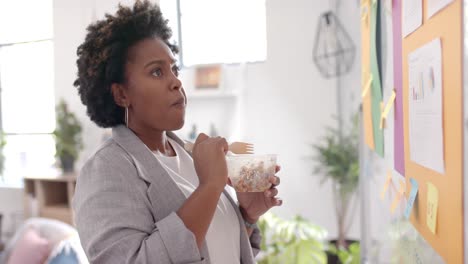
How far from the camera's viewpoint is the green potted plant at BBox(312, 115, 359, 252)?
2824 mm

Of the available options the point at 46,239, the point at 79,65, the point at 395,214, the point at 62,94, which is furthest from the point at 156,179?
the point at 62,94

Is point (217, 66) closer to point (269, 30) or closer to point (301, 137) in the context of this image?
point (269, 30)

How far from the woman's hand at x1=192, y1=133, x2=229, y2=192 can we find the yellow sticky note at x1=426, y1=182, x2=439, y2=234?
1.11 ft

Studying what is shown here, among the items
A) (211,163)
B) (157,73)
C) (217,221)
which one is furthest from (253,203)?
(157,73)

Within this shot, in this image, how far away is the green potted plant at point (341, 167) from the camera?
282 centimetres

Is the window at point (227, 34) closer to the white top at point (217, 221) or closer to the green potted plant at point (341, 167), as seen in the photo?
the green potted plant at point (341, 167)

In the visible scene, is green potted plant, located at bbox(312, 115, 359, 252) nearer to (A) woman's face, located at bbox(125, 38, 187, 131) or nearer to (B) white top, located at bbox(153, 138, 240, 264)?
(B) white top, located at bbox(153, 138, 240, 264)

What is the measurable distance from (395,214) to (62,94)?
7.94 feet

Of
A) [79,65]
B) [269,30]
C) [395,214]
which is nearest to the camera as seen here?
[79,65]

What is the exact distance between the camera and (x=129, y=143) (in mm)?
963

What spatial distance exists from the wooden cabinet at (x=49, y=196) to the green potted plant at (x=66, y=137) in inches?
4.9

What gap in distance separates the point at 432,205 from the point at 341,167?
2.07 meters

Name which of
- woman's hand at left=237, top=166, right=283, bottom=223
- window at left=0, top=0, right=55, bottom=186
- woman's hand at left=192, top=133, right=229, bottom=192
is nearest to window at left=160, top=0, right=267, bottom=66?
window at left=0, top=0, right=55, bottom=186

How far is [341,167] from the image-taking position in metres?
2.82
